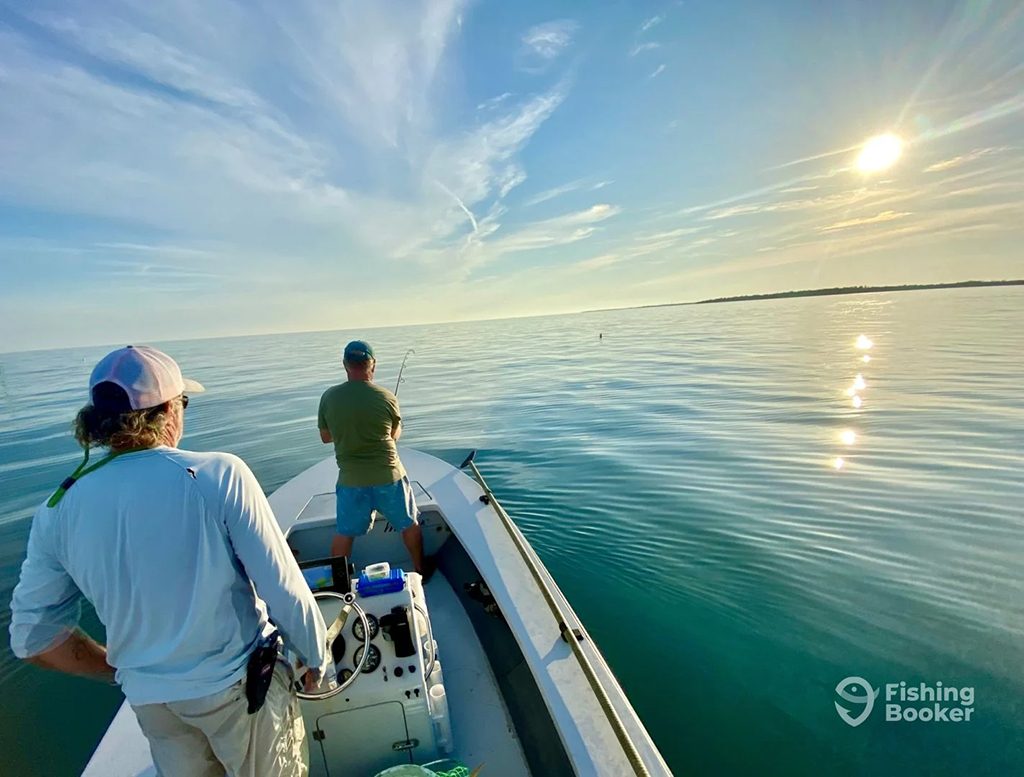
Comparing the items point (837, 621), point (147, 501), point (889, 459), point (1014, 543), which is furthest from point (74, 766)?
point (889, 459)

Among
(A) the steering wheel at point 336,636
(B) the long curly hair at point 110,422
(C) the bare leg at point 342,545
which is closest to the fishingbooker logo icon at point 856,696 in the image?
(A) the steering wheel at point 336,636

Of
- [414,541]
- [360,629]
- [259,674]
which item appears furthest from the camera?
[414,541]

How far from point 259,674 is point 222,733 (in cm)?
19

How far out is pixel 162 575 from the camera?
1271mm

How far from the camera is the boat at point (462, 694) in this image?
85.7 inches

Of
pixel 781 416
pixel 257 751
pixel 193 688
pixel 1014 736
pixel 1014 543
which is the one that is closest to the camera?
pixel 193 688

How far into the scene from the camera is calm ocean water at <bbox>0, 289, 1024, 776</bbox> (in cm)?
317

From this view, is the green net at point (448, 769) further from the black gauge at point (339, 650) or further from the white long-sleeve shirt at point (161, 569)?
the white long-sleeve shirt at point (161, 569)

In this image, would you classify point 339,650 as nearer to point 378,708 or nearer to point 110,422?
point 378,708

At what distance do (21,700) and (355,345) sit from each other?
12.3ft

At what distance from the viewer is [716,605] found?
4.32 m

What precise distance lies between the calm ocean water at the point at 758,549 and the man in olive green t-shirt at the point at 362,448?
2.00m

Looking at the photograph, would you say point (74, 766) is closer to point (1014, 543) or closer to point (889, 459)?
point (1014, 543)

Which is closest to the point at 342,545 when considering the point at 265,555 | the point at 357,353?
the point at 357,353
